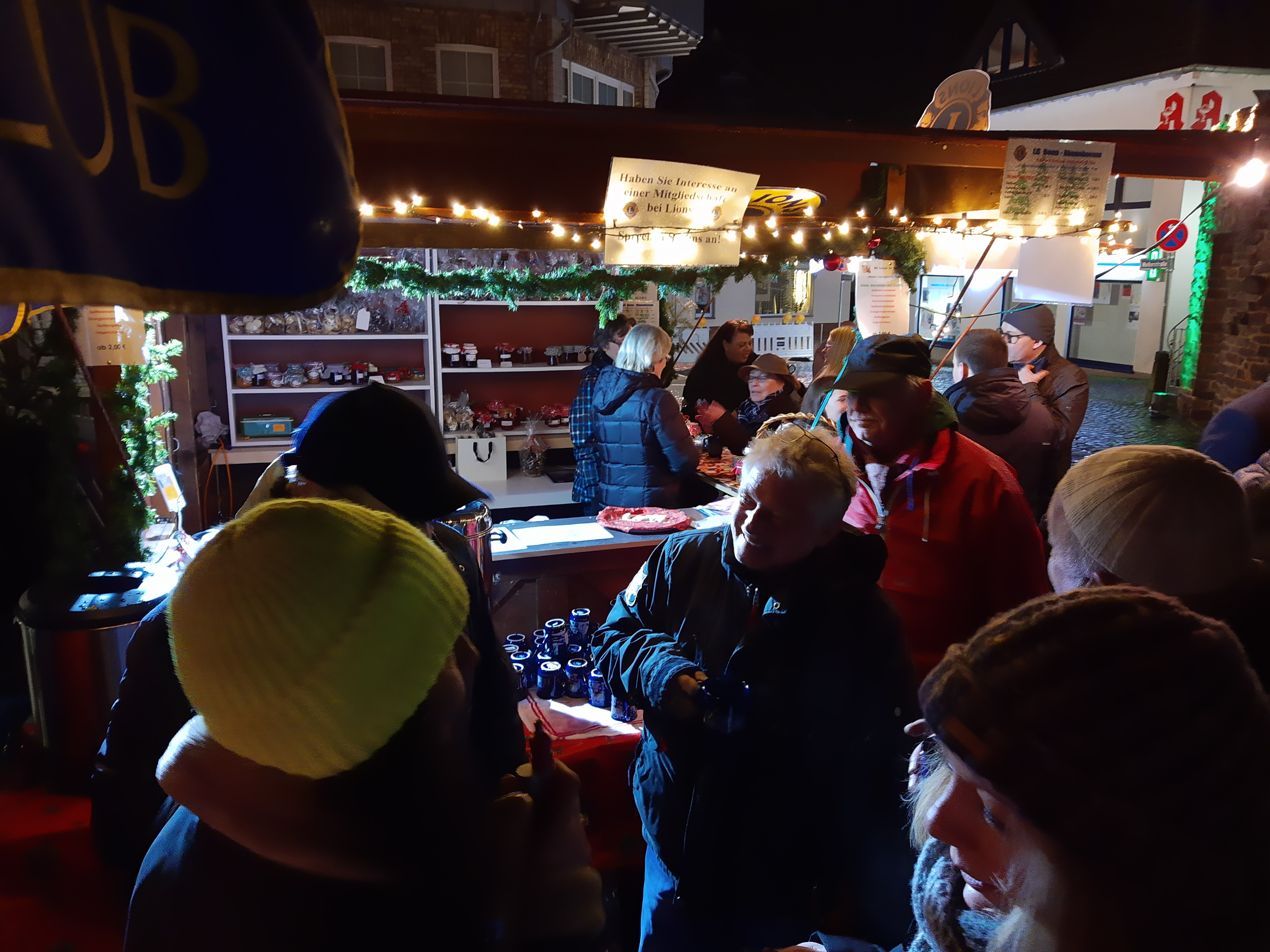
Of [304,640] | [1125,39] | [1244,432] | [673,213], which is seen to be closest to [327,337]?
[673,213]

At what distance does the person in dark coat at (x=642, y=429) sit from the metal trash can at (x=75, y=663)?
2995 mm

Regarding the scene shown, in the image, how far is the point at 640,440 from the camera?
16.1 feet

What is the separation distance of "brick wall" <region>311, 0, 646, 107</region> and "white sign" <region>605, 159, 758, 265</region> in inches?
338

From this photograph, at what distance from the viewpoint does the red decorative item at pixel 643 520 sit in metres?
4.11

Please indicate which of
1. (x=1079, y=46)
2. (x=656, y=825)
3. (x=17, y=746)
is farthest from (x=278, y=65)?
(x=1079, y=46)

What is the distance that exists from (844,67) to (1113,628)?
2570 centimetres

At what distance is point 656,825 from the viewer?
6.48 feet

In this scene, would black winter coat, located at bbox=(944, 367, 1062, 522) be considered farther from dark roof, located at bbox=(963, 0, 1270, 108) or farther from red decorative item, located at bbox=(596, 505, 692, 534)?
dark roof, located at bbox=(963, 0, 1270, 108)

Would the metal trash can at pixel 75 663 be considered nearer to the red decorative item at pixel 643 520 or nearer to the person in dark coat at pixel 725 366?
the red decorative item at pixel 643 520

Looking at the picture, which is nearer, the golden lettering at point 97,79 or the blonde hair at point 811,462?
the golden lettering at point 97,79

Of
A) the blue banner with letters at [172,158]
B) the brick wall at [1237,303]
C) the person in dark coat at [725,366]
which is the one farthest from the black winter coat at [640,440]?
the brick wall at [1237,303]

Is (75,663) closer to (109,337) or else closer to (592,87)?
(109,337)

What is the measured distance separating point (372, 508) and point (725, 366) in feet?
18.1

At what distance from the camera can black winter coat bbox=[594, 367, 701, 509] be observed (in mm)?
4832
